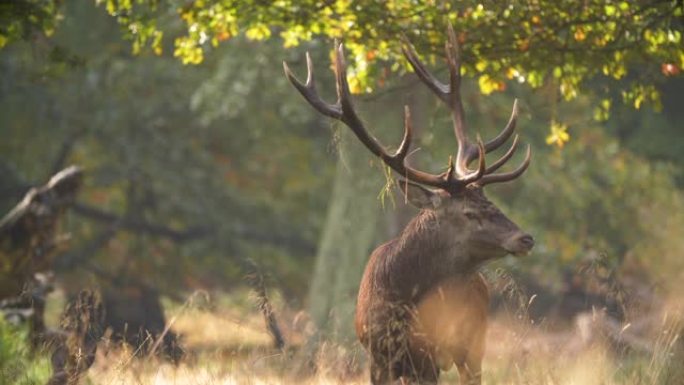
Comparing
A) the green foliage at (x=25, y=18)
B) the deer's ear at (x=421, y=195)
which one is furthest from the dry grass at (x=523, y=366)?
the green foliage at (x=25, y=18)

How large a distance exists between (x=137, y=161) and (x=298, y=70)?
6144 millimetres

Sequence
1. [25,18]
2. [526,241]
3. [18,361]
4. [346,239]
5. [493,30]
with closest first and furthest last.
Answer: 1. [526,241]
2. [18,361]
3. [25,18]
4. [493,30]
5. [346,239]

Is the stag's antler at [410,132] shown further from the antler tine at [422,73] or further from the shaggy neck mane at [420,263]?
the shaggy neck mane at [420,263]

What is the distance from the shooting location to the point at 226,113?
2020 centimetres

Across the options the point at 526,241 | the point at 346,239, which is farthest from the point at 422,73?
the point at 346,239

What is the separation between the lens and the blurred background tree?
1767cm

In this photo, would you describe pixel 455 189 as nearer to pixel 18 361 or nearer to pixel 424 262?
pixel 424 262

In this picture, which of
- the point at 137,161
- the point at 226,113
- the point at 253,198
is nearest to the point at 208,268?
the point at 253,198

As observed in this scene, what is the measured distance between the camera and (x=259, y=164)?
86.9 feet

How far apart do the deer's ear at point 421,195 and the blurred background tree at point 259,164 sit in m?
2.88

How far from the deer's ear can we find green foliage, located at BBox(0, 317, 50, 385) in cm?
Result: 261

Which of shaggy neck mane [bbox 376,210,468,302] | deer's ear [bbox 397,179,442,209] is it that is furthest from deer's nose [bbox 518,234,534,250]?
deer's ear [bbox 397,179,442,209]

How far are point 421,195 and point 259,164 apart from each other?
702 inches

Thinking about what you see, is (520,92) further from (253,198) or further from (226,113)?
(253,198)
